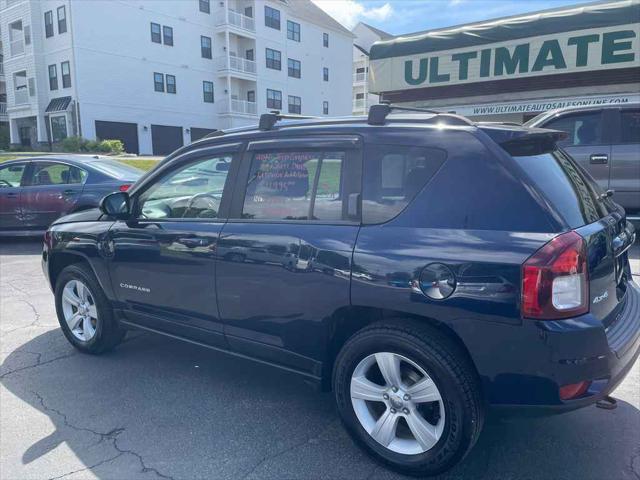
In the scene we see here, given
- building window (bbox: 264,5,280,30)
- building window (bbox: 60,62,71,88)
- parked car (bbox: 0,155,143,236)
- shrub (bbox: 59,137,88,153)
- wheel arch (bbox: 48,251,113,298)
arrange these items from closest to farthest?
wheel arch (bbox: 48,251,113,298)
parked car (bbox: 0,155,143,236)
shrub (bbox: 59,137,88,153)
building window (bbox: 60,62,71,88)
building window (bbox: 264,5,280,30)

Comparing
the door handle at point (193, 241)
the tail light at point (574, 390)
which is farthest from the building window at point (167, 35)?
the tail light at point (574, 390)

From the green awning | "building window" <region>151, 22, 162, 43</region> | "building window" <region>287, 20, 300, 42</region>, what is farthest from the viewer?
"building window" <region>287, 20, 300, 42</region>

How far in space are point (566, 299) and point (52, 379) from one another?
12.0ft

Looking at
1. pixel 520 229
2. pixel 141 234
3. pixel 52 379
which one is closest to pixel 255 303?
pixel 141 234

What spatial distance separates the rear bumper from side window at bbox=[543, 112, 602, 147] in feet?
20.1

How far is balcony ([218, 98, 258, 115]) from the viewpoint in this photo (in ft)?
129

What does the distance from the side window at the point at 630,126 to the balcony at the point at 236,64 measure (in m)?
34.8

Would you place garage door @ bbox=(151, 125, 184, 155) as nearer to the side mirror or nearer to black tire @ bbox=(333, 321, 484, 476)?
the side mirror

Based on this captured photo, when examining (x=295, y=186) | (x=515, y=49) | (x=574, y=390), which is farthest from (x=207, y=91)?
(x=574, y=390)

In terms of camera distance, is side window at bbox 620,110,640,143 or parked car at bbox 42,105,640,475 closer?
parked car at bbox 42,105,640,475

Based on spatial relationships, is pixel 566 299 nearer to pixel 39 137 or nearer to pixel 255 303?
pixel 255 303

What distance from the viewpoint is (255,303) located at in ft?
10.4

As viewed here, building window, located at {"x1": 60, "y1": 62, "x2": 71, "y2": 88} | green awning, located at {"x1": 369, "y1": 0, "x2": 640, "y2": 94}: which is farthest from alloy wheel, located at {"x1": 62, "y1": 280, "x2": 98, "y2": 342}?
building window, located at {"x1": 60, "y1": 62, "x2": 71, "y2": 88}

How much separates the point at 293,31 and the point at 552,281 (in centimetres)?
4504
